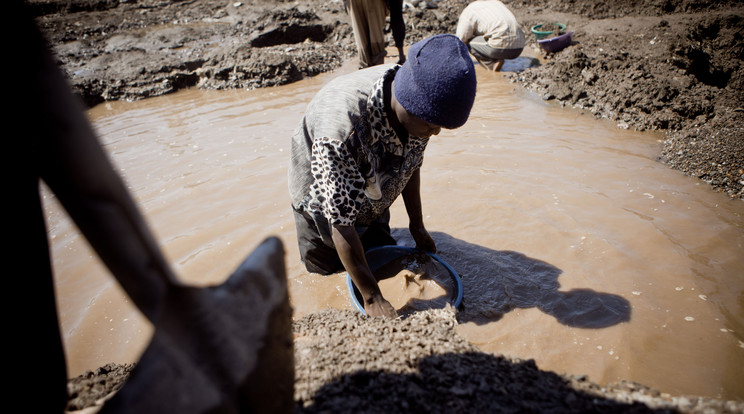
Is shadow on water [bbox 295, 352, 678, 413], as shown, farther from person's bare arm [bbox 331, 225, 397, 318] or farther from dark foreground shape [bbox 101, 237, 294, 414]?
person's bare arm [bbox 331, 225, 397, 318]

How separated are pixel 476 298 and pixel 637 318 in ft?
2.96

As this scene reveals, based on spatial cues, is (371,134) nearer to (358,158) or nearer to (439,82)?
(358,158)

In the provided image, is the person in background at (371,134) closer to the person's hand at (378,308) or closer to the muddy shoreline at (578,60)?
the person's hand at (378,308)

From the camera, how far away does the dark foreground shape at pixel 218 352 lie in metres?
0.74

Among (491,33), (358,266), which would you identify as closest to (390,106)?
(358,266)

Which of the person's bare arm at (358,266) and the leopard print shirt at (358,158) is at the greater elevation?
the leopard print shirt at (358,158)

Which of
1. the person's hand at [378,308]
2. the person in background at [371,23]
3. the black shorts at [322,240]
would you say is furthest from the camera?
the person in background at [371,23]

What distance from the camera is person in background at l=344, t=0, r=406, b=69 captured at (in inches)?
179

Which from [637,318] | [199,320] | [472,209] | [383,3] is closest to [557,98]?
[383,3]

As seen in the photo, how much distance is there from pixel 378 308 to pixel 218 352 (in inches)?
46.2

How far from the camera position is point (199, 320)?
31.2 inches

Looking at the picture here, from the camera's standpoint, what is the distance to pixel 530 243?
9.03 feet

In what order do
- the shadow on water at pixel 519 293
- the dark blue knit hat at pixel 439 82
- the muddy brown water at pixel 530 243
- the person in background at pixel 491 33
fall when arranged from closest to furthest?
the dark blue knit hat at pixel 439 82 < the muddy brown water at pixel 530 243 < the shadow on water at pixel 519 293 < the person in background at pixel 491 33

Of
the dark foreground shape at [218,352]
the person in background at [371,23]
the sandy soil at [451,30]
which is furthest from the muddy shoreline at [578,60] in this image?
the dark foreground shape at [218,352]
